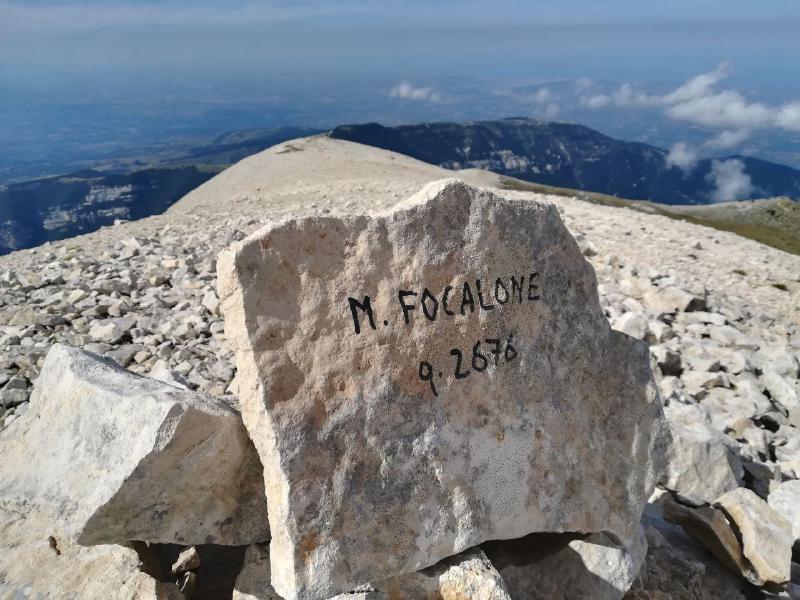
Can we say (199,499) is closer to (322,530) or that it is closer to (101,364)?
(322,530)

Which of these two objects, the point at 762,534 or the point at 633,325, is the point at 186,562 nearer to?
the point at 762,534

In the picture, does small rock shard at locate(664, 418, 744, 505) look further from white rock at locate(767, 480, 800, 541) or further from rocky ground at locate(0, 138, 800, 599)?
white rock at locate(767, 480, 800, 541)

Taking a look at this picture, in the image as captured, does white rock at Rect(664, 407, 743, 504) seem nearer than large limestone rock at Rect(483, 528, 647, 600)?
No

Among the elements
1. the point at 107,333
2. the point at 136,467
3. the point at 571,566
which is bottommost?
the point at 107,333

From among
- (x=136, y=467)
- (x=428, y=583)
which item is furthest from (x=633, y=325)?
(x=136, y=467)

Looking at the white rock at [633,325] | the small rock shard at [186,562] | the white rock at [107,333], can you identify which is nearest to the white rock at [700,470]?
the white rock at [633,325]

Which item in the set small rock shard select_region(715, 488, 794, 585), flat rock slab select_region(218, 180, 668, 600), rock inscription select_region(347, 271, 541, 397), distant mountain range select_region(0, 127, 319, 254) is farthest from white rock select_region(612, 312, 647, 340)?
distant mountain range select_region(0, 127, 319, 254)

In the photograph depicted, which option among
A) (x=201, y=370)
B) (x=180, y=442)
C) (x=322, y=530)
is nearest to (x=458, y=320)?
(x=322, y=530)
